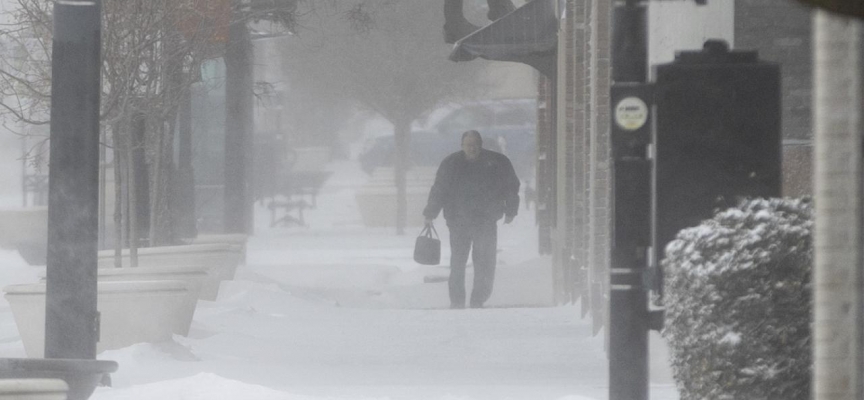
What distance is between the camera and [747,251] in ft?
14.7

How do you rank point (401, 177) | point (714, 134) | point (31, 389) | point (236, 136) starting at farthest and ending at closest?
point (401, 177)
point (236, 136)
point (714, 134)
point (31, 389)

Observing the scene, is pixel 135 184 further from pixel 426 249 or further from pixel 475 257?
pixel 475 257

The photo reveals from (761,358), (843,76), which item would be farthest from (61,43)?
(843,76)

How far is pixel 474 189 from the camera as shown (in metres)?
13.3

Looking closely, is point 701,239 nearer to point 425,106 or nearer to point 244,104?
point 244,104

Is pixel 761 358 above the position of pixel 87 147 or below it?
below

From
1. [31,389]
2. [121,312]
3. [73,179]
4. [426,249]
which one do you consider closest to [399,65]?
[426,249]

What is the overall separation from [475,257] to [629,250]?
29.0 feet

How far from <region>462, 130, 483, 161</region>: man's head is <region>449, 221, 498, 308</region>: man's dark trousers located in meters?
0.65

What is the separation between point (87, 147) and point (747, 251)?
285 centimetres

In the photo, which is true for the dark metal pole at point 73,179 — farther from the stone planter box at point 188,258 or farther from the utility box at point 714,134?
the stone planter box at point 188,258

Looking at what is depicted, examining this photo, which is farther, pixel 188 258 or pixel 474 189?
pixel 474 189

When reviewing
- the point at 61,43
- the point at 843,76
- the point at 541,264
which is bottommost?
the point at 541,264

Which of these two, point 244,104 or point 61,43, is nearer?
point 61,43
